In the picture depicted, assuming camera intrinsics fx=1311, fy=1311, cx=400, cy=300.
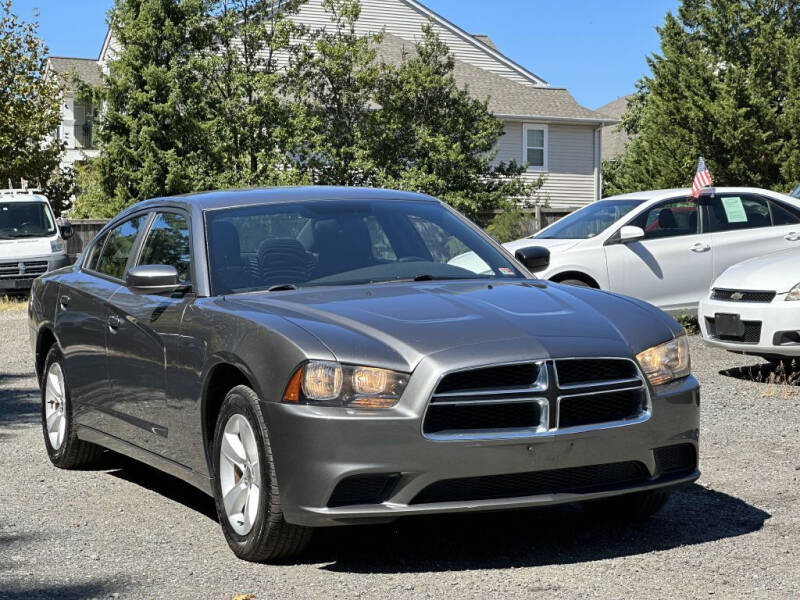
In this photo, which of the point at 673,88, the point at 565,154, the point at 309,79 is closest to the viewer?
the point at 309,79

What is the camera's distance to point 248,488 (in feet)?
18.1

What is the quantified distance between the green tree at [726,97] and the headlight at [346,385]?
30.6 metres

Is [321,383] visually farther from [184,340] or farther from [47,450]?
[47,450]

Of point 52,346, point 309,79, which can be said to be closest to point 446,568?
point 52,346

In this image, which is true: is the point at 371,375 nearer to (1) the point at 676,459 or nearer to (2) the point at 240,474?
(2) the point at 240,474

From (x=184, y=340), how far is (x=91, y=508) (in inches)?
54.5

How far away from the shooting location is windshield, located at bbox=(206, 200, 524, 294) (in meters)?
6.27

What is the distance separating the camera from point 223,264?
6.30m

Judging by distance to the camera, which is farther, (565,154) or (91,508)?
(565,154)

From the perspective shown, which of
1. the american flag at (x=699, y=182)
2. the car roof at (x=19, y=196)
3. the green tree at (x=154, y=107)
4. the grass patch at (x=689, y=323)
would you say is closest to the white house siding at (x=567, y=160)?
the green tree at (x=154, y=107)

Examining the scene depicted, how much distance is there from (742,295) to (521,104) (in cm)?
2959

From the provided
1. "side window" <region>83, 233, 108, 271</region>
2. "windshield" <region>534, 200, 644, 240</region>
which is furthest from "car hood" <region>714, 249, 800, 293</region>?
"side window" <region>83, 233, 108, 271</region>

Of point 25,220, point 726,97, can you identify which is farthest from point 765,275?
point 726,97

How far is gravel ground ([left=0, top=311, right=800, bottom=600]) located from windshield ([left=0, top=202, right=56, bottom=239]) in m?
17.9
